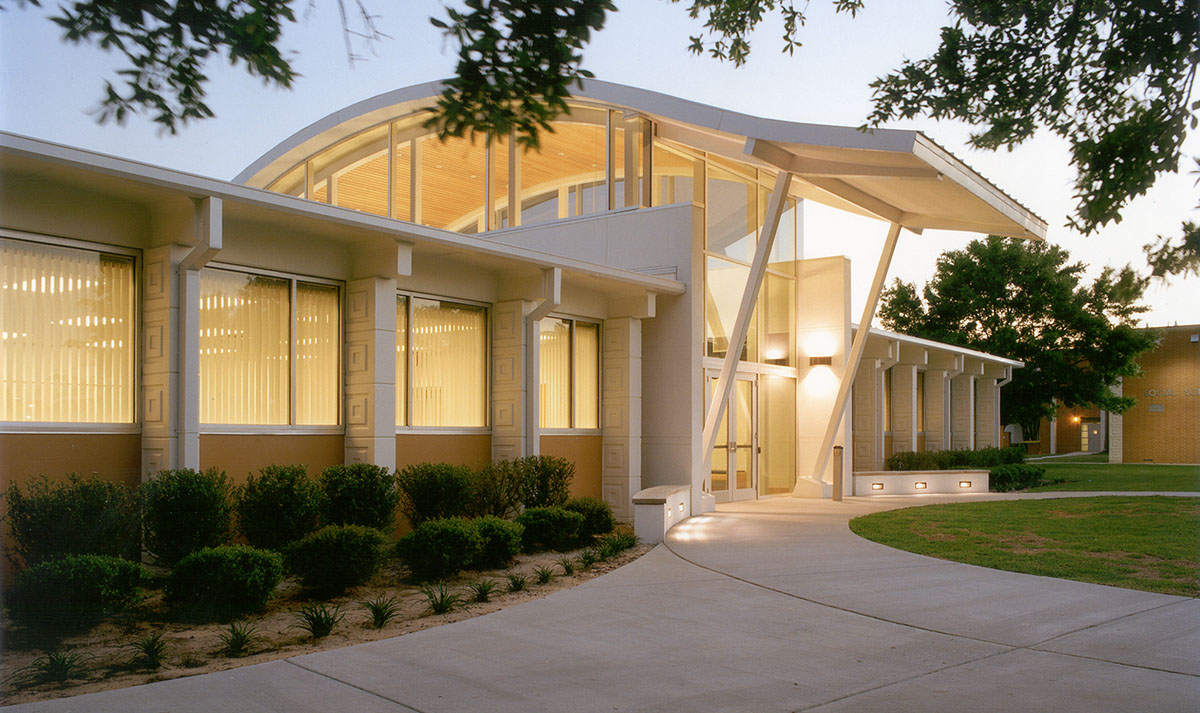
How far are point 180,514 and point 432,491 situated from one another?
334cm

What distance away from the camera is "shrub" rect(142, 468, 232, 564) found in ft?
29.1

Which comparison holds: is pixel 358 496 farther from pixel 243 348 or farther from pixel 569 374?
pixel 569 374

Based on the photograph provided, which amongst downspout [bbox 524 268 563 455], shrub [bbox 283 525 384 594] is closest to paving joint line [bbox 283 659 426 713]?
shrub [bbox 283 525 384 594]

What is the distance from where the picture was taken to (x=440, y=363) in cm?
1357

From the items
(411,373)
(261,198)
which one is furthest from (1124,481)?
(261,198)

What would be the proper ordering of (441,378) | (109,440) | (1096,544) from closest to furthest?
1. (109,440)
2. (1096,544)
3. (441,378)

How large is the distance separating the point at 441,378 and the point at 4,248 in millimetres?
5796

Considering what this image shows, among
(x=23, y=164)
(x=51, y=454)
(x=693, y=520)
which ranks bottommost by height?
(x=693, y=520)

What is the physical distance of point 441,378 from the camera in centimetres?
1356

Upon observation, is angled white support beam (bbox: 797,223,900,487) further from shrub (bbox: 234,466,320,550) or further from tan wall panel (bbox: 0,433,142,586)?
tan wall panel (bbox: 0,433,142,586)

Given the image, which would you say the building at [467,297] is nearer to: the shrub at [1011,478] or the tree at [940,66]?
the tree at [940,66]

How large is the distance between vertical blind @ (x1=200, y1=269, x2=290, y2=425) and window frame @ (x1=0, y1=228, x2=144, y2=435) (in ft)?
2.21

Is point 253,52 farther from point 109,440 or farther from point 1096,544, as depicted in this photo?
point 1096,544

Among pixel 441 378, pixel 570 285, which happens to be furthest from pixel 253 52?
pixel 570 285
